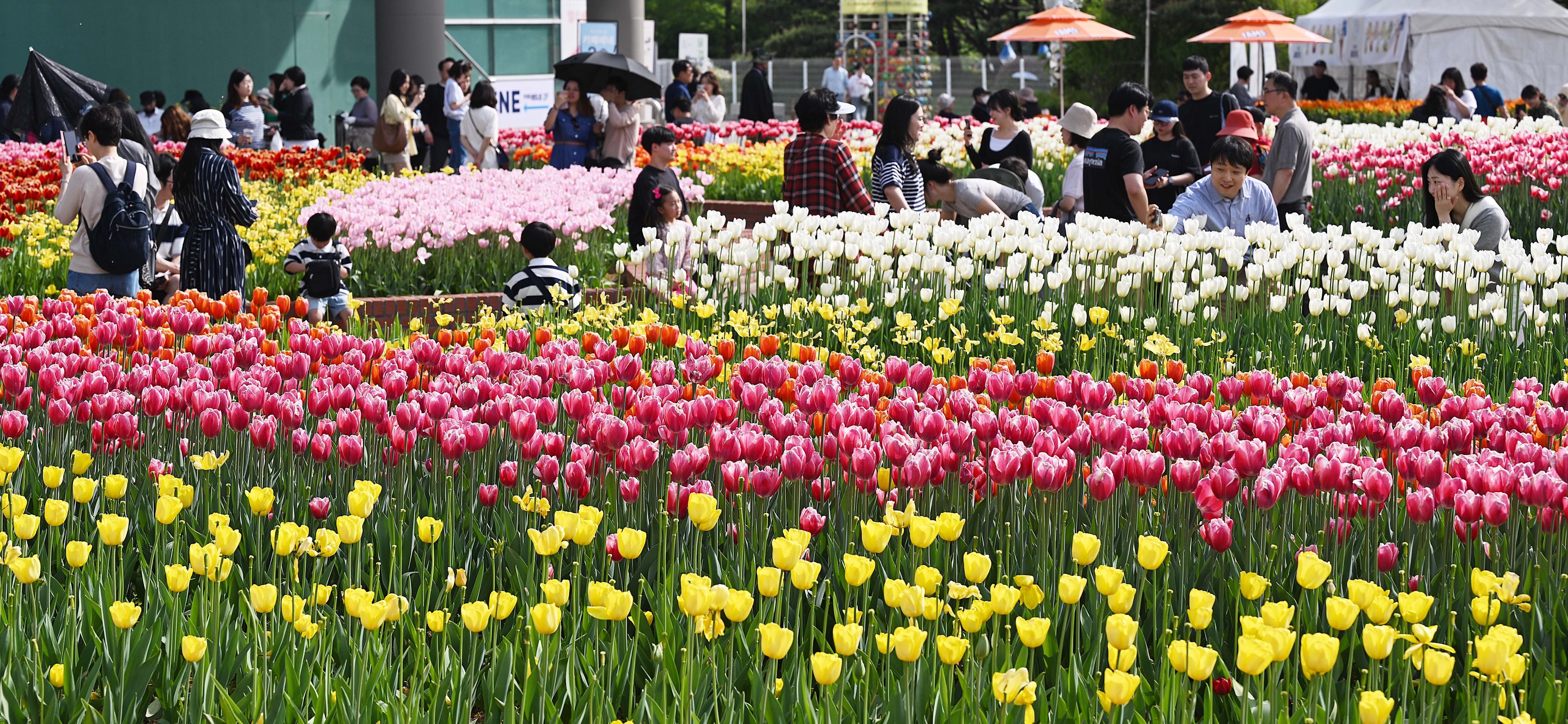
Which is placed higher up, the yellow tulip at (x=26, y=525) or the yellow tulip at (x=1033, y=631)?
the yellow tulip at (x=26, y=525)

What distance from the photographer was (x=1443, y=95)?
16.8m

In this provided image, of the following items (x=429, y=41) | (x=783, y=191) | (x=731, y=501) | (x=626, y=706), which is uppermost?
(x=429, y=41)

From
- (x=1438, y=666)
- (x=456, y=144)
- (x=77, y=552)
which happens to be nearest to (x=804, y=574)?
(x=1438, y=666)

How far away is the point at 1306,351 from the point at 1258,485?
293 cm

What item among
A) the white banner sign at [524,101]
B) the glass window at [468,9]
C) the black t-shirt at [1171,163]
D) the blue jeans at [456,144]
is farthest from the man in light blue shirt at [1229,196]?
the glass window at [468,9]

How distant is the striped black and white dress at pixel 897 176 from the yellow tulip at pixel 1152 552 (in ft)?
20.3

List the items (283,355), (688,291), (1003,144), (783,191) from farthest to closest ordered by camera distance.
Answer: (1003,144) < (783,191) < (688,291) < (283,355)

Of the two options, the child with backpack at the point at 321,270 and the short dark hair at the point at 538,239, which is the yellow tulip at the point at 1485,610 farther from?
the child with backpack at the point at 321,270

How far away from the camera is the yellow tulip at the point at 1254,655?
208cm

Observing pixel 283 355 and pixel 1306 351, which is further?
pixel 1306 351

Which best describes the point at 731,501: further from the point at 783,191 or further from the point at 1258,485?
the point at 783,191

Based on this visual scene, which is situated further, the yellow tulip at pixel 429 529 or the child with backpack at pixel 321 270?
the child with backpack at pixel 321 270

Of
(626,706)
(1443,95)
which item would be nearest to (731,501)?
(626,706)

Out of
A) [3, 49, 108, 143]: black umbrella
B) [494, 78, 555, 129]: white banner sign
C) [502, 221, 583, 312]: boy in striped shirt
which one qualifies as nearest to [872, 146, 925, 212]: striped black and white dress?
[502, 221, 583, 312]: boy in striped shirt
